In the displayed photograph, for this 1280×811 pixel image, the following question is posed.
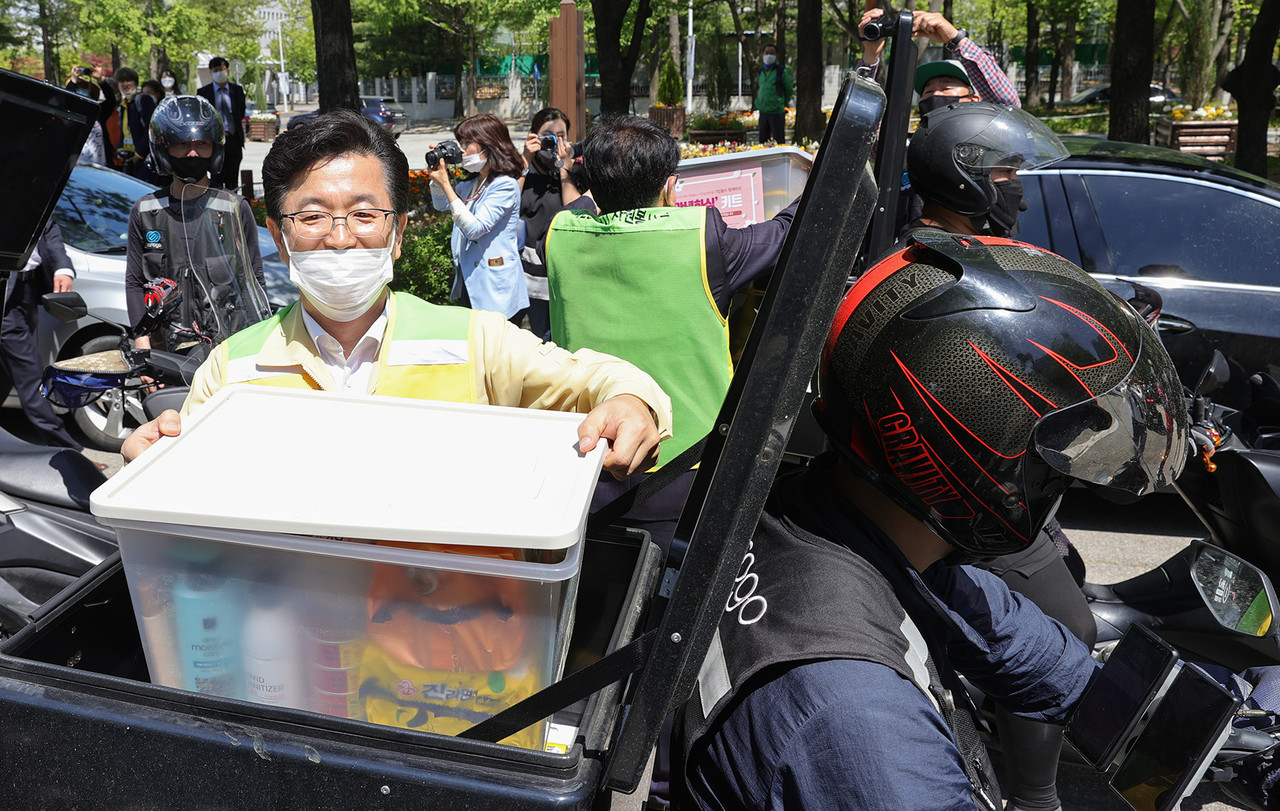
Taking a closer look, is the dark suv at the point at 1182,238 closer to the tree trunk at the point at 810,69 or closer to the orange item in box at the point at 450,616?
the orange item in box at the point at 450,616

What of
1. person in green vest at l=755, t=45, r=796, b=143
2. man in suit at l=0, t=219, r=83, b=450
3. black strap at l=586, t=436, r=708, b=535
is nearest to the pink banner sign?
black strap at l=586, t=436, r=708, b=535

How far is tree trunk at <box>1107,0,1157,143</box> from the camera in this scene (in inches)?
425

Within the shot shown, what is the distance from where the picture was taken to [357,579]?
4.24 feet

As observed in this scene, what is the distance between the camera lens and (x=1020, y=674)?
1752 millimetres

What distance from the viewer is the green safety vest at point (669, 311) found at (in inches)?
132

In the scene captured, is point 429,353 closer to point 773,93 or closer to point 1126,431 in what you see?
point 1126,431

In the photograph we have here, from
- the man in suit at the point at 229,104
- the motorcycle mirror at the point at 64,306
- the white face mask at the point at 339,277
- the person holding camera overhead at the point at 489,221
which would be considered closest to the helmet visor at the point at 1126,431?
the white face mask at the point at 339,277

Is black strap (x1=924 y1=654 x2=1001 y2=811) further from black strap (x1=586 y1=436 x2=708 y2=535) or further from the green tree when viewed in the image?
the green tree

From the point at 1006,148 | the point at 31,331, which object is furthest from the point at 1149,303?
the point at 31,331

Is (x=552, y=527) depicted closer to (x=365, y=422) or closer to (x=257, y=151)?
(x=365, y=422)

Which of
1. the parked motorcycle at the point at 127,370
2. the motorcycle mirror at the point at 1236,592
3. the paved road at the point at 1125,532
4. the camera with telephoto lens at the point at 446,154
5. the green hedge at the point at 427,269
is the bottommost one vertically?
the paved road at the point at 1125,532

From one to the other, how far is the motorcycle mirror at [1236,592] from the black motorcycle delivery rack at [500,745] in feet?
6.06

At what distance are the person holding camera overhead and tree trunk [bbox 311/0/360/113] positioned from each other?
17.1 ft

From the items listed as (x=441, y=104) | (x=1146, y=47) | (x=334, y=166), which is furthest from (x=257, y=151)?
(x=334, y=166)
